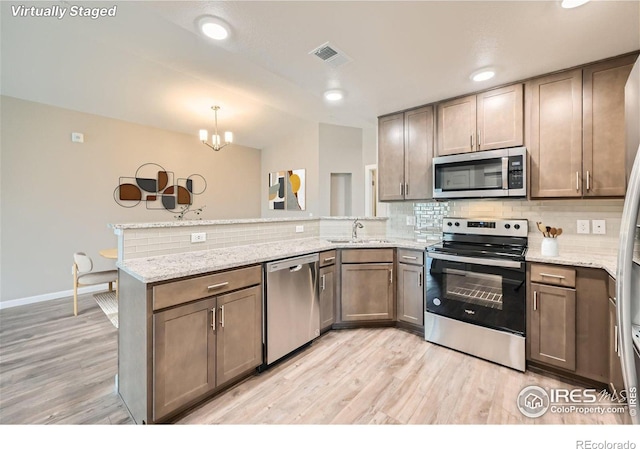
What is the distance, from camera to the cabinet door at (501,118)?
7.57 ft

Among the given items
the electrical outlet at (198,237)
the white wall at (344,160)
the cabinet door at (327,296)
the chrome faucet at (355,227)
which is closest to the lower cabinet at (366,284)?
the cabinet door at (327,296)

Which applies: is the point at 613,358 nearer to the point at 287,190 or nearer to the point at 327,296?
the point at 327,296

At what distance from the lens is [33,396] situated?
1829mm

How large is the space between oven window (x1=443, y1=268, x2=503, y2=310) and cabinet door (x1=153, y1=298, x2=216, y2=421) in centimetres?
198

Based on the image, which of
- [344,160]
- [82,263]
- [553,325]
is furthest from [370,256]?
[344,160]

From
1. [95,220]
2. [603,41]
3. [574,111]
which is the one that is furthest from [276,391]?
[95,220]

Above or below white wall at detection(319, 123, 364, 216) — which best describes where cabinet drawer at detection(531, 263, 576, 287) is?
below

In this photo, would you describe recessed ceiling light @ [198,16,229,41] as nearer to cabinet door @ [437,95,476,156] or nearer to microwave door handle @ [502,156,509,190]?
cabinet door @ [437,95,476,156]

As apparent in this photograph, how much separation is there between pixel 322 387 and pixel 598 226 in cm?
254

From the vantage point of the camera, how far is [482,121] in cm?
248

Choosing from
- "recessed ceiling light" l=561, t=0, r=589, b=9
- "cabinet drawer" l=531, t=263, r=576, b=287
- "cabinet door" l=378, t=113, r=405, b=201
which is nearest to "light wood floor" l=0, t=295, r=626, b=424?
"cabinet drawer" l=531, t=263, r=576, b=287

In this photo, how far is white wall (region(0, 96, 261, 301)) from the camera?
11.9 feet

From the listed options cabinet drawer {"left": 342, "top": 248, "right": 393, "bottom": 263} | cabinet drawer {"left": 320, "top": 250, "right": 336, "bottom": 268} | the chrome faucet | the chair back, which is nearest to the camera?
cabinet drawer {"left": 320, "top": 250, "right": 336, "bottom": 268}
